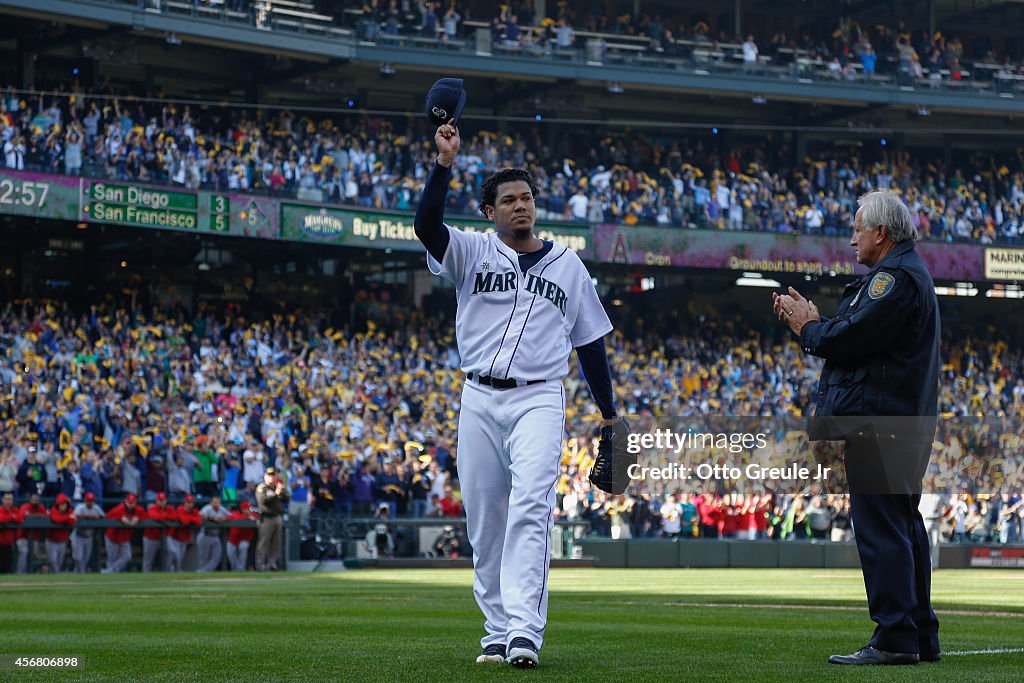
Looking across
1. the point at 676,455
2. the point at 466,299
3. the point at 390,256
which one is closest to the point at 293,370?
the point at 390,256

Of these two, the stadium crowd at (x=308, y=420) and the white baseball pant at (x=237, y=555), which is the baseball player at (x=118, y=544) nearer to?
the stadium crowd at (x=308, y=420)

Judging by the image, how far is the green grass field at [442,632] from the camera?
6.17m

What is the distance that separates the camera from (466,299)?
6.92 metres

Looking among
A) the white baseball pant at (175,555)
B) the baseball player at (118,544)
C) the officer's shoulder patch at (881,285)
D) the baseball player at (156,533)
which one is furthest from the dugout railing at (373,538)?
the officer's shoulder patch at (881,285)

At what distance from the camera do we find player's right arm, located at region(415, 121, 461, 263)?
21.4ft

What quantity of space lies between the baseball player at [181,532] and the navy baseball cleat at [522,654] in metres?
19.1

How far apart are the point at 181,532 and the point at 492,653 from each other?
19227 millimetres

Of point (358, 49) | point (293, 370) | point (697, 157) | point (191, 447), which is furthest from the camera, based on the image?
point (697, 157)

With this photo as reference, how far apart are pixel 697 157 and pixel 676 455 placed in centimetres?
2446

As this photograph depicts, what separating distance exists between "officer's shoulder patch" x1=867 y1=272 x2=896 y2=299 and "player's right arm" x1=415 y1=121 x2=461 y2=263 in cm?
189

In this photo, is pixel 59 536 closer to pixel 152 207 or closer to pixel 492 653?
pixel 152 207

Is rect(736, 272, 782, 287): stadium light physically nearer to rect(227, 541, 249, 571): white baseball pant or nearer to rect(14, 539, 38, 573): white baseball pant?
rect(227, 541, 249, 571): white baseball pant

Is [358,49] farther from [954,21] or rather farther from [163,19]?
[954,21]

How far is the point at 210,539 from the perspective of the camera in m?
25.1
